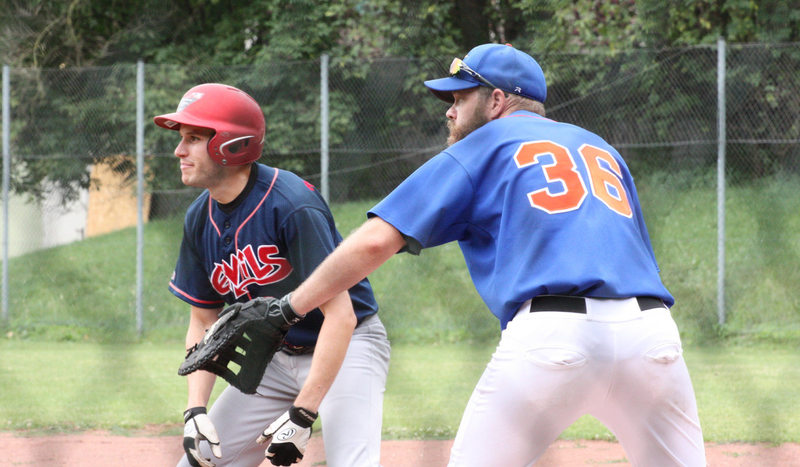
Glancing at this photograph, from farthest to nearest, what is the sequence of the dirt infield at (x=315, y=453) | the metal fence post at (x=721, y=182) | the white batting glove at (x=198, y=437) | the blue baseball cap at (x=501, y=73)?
the metal fence post at (x=721, y=182) < the dirt infield at (x=315, y=453) < the white batting glove at (x=198, y=437) < the blue baseball cap at (x=501, y=73)

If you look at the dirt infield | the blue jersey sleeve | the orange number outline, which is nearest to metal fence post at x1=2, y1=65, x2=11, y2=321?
the dirt infield

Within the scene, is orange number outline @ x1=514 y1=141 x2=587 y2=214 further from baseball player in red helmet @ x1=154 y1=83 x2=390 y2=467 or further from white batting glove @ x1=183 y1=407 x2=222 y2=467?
white batting glove @ x1=183 y1=407 x2=222 y2=467

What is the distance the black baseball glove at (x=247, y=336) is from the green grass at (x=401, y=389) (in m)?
3.07

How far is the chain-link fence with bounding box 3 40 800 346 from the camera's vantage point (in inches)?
355

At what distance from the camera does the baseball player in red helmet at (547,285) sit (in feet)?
6.83

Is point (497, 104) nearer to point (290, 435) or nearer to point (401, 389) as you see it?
point (290, 435)

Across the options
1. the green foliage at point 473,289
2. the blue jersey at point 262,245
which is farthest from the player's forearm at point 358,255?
the green foliage at point 473,289

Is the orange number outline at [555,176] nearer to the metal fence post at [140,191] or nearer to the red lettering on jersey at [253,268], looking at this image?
the red lettering on jersey at [253,268]

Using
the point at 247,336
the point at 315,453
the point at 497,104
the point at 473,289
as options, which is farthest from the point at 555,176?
the point at 473,289

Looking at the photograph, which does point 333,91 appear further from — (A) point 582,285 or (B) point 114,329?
(A) point 582,285

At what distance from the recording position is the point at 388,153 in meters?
9.66

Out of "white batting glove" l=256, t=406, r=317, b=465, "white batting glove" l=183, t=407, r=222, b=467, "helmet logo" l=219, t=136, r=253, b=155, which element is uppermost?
"helmet logo" l=219, t=136, r=253, b=155

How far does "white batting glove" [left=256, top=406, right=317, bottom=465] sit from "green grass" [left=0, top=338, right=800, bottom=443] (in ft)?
10.3

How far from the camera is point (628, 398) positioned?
7.05 ft
